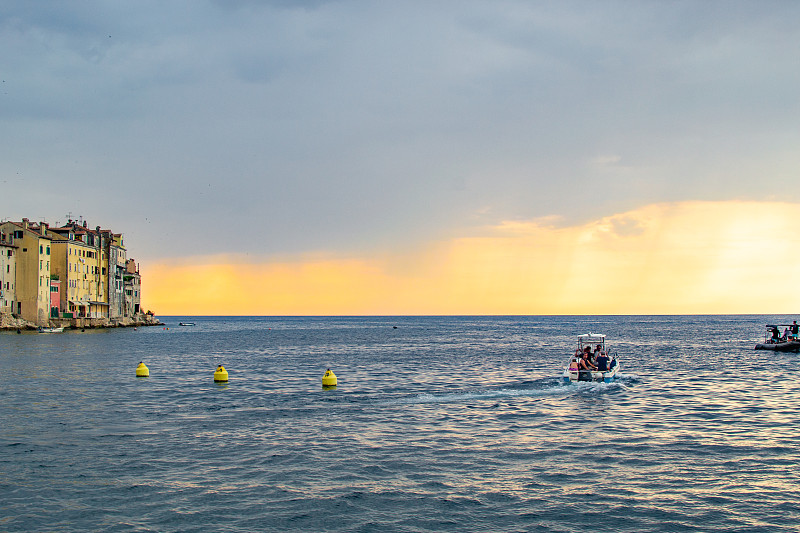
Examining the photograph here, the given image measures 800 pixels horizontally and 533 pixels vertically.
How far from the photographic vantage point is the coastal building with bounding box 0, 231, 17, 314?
12038 centimetres

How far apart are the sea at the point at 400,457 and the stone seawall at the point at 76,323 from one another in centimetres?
9217

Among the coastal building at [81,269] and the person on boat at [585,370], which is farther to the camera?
the coastal building at [81,269]

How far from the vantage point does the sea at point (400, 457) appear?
16172 millimetres

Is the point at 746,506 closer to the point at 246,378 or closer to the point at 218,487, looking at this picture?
the point at 218,487

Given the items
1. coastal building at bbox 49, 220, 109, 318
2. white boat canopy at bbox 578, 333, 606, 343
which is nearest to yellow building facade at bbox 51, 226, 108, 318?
coastal building at bbox 49, 220, 109, 318

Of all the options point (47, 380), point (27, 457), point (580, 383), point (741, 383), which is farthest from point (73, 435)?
point (741, 383)

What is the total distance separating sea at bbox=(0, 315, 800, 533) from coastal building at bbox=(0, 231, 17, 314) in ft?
294

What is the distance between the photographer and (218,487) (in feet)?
61.0

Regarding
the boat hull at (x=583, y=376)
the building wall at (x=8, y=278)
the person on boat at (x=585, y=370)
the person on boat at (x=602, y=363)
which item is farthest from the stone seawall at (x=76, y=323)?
the person on boat at (x=602, y=363)

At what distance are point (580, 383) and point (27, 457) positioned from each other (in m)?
32.9

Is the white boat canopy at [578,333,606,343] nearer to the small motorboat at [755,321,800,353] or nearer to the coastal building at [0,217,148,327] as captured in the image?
the small motorboat at [755,321,800,353]

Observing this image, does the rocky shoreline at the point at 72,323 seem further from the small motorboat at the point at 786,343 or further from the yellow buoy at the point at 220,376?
the small motorboat at the point at 786,343

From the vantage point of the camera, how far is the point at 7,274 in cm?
12150

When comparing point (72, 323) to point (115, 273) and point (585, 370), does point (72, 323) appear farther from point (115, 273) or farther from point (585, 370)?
point (585, 370)
